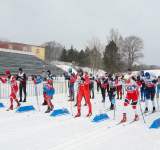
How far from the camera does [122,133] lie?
583 cm

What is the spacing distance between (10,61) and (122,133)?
32337 mm

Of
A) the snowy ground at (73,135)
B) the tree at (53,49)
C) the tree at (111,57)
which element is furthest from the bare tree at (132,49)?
the snowy ground at (73,135)

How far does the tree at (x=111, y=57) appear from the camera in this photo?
51.0 metres

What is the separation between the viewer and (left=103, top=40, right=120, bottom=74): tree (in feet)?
167

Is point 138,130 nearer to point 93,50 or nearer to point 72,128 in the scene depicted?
point 72,128

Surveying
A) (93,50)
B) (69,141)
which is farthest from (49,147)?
(93,50)

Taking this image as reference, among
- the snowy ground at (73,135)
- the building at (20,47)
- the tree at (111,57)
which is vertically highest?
the building at (20,47)

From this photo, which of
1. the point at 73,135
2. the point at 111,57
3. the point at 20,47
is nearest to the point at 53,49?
the point at 20,47

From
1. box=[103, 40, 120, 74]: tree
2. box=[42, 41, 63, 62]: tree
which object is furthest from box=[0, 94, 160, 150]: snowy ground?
box=[42, 41, 63, 62]: tree

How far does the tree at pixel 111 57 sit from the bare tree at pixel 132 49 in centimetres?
368

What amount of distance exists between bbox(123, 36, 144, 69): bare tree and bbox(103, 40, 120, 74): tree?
3.68 metres

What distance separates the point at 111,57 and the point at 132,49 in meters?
7.13

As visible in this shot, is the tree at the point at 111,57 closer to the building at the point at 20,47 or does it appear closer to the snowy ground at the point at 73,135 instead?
the building at the point at 20,47

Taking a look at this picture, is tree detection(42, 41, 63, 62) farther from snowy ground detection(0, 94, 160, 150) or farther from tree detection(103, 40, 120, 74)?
snowy ground detection(0, 94, 160, 150)
